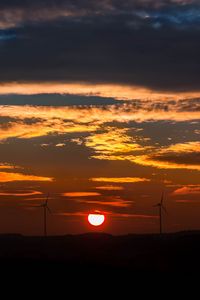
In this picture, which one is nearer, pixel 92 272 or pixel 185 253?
pixel 92 272

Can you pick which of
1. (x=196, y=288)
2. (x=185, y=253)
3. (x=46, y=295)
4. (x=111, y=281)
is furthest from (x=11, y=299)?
(x=185, y=253)

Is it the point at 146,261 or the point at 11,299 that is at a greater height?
the point at 146,261

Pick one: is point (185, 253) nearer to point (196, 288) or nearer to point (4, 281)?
point (196, 288)

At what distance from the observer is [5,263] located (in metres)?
135

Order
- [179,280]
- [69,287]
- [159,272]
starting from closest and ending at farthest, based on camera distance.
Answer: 1. [69,287]
2. [179,280]
3. [159,272]

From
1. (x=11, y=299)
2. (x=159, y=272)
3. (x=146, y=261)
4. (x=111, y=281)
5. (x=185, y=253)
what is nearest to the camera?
(x=11, y=299)

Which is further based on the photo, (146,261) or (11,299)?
(146,261)

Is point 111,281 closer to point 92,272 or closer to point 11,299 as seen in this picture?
point 92,272

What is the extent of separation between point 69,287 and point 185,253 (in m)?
82.1

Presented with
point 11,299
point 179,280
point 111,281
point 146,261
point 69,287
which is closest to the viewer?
point 11,299

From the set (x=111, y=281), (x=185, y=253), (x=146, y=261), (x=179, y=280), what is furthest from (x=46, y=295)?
(x=185, y=253)

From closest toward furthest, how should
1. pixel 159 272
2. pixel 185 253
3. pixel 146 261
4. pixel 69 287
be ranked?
pixel 69 287 → pixel 159 272 → pixel 146 261 → pixel 185 253

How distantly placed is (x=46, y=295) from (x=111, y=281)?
61.7 ft

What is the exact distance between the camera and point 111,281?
12369cm
